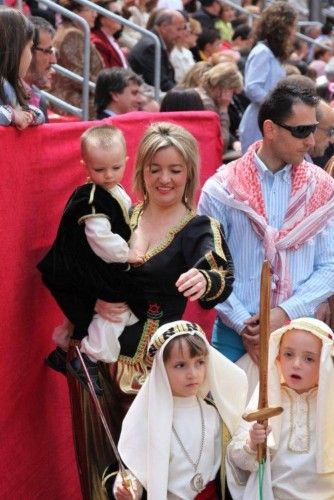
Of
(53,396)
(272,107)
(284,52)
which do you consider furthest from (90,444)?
(284,52)

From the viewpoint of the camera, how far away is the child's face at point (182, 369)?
487 centimetres

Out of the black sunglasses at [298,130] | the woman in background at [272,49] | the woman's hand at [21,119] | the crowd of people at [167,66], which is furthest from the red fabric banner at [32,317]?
the woman in background at [272,49]

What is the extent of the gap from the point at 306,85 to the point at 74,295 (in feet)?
5.08

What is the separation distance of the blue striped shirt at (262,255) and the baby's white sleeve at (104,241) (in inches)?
33.8

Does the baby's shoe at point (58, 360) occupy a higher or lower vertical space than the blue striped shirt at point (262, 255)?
lower

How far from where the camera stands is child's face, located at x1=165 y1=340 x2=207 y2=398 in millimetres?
4867

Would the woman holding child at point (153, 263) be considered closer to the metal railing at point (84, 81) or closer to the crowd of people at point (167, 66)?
the crowd of people at point (167, 66)

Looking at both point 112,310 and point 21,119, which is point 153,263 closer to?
point 112,310

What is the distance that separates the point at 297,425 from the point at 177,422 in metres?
0.50

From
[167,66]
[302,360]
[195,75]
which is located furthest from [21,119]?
[167,66]

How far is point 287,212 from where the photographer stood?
585 centimetres

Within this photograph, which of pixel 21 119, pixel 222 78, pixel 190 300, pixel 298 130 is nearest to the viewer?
pixel 21 119

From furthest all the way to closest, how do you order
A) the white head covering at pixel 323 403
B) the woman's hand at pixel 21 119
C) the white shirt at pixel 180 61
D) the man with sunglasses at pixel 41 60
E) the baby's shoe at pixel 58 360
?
the white shirt at pixel 180 61 < the man with sunglasses at pixel 41 60 < the baby's shoe at pixel 58 360 < the woman's hand at pixel 21 119 < the white head covering at pixel 323 403

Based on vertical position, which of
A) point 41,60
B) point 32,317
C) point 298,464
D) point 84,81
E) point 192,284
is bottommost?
point 298,464
